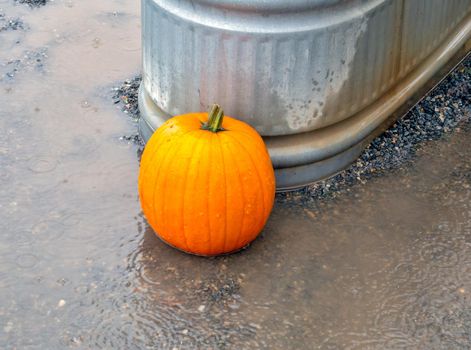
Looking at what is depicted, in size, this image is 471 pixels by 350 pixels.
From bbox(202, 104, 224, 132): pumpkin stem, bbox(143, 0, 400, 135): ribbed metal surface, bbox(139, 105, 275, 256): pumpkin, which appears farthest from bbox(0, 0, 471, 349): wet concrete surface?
bbox(202, 104, 224, 132): pumpkin stem

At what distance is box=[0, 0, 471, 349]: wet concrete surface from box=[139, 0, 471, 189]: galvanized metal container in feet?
0.81

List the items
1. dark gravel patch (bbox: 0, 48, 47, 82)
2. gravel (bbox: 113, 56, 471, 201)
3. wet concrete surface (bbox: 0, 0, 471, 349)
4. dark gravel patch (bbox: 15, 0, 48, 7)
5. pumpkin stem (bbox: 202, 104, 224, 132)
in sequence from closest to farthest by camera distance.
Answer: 1. wet concrete surface (bbox: 0, 0, 471, 349)
2. pumpkin stem (bbox: 202, 104, 224, 132)
3. gravel (bbox: 113, 56, 471, 201)
4. dark gravel patch (bbox: 0, 48, 47, 82)
5. dark gravel patch (bbox: 15, 0, 48, 7)

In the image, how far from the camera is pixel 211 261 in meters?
3.54

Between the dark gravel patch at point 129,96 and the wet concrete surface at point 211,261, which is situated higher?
the dark gravel patch at point 129,96

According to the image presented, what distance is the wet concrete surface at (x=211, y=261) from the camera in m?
3.23

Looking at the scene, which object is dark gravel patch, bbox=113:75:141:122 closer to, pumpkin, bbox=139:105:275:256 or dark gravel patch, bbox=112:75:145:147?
dark gravel patch, bbox=112:75:145:147

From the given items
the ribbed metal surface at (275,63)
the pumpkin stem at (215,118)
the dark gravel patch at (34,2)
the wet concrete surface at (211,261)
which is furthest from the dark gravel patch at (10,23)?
the pumpkin stem at (215,118)

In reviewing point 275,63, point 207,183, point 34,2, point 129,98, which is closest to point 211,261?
point 207,183

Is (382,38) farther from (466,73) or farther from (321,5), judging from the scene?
(466,73)

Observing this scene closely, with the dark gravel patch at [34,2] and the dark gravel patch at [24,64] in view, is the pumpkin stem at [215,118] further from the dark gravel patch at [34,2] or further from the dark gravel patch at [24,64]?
the dark gravel patch at [34,2]

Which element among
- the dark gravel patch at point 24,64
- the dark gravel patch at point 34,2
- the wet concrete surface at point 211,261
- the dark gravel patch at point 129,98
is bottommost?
the wet concrete surface at point 211,261

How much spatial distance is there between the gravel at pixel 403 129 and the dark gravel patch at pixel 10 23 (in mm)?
949

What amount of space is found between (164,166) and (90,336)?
72cm

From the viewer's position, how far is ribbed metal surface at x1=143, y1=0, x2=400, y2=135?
3.47 metres
